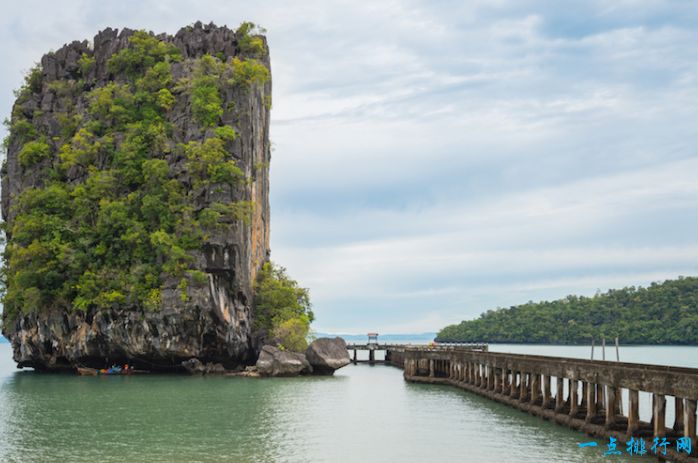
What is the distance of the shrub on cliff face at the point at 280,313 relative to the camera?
6906cm

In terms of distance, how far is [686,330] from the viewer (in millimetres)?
144625

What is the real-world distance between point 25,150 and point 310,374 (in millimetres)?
36611

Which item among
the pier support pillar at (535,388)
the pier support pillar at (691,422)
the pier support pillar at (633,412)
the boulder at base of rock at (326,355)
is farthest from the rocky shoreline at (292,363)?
the pier support pillar at (691,422)

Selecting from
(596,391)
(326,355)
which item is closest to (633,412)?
(596,391)

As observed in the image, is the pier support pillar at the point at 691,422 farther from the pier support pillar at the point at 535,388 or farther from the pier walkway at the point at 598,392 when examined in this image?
the pier support pillar at the point at 535,388

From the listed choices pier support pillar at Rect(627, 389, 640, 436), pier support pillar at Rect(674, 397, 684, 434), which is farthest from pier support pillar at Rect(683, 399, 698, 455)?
pier support pillar at Rect(627, 389, 640, 436)

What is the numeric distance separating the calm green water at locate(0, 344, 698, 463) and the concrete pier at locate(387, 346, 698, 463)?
917 mm

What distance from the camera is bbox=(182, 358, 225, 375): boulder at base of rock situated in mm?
64750

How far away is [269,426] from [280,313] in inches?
1499

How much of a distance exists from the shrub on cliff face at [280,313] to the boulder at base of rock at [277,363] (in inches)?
218

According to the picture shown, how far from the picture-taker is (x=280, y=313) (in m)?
70.8

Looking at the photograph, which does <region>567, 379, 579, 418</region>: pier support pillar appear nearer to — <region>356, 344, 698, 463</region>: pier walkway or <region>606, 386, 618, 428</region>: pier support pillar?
<region>356, 344, 698, 463</region>: pier walkway

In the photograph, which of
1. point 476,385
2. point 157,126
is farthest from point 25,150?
point 476,385

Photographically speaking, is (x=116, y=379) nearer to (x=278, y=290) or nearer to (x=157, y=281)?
(x=157, y=281)
